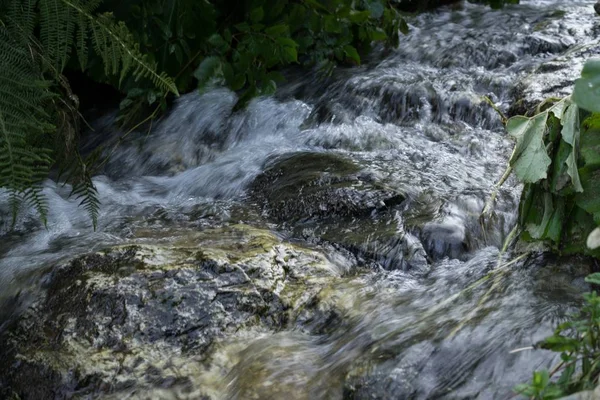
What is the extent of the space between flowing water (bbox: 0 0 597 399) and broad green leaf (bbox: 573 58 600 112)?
0.52 meters

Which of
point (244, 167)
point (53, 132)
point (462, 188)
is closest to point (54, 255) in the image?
point (53, 132)

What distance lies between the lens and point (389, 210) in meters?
3.06

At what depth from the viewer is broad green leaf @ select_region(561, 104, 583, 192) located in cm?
210

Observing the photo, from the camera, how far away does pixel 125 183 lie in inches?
153

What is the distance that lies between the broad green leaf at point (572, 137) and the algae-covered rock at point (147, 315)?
830 millimetres

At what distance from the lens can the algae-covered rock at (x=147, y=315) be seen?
222 cm

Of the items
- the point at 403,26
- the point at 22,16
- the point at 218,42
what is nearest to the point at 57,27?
the point at 22,16

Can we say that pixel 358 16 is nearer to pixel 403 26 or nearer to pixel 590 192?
pixel 403 26

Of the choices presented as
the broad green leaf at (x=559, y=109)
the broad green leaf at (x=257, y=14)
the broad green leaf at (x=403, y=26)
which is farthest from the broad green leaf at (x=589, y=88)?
the broad green leaf at (x=403, y=26)

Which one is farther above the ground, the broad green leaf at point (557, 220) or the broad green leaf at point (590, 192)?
the broad green leaf at point (590, 192)

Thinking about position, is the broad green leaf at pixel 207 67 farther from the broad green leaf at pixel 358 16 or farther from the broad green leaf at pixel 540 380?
the broad green leaf at pixel 540 380

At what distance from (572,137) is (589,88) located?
33 cm

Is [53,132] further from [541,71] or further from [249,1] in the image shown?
[541,71]

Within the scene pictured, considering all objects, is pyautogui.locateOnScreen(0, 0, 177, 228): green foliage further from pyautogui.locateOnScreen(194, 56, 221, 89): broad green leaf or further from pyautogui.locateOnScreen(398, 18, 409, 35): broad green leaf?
pyautogui.locateOnScreen(398, 18, 409, 35): broad green leaf
